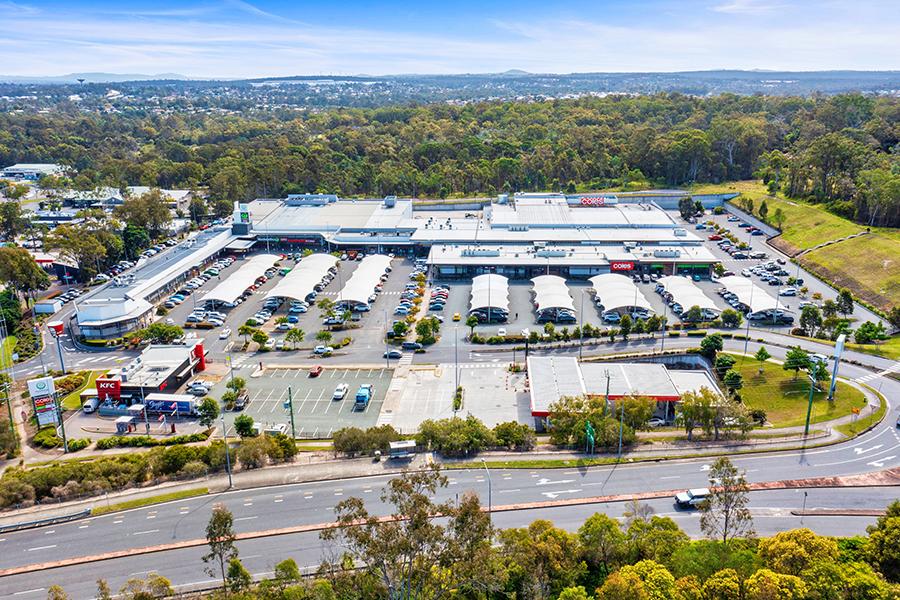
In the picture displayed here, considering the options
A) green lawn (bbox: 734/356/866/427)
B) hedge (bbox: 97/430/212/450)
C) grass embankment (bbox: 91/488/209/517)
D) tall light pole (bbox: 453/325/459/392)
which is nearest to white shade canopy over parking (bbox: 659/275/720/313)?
green lawn (bbox: 734/356/866/427)

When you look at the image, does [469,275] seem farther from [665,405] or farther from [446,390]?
[665,405]

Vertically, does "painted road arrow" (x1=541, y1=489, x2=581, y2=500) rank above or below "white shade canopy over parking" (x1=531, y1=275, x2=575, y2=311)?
below

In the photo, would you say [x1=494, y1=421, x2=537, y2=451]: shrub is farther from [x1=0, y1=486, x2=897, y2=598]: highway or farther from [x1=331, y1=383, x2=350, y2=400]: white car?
[x1=331, y1=383, x2=350, y2=400]: white car

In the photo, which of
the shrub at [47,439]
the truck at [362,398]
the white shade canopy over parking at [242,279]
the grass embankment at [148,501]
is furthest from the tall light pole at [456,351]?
Result: the shrub at [47,439]

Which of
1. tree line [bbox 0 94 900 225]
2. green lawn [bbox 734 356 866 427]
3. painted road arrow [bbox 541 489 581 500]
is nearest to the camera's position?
painted road arrow [bbox 541 489 581 500]

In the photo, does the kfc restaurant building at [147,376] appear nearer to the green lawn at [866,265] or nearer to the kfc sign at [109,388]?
the kfc sign at [109,388]

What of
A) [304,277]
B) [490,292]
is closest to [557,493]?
[490,292]

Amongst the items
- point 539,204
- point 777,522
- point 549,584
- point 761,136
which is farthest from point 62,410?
point 761,136

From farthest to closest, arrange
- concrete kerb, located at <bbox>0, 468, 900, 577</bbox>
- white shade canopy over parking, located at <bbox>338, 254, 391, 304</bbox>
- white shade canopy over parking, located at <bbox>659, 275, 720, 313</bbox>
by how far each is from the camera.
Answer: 1. white shade canopy over parking, located at <bbox>338, 254, 391, 304</bbox>
2. white shade canopy over parking, located at <bbox>659, 275, 720, 313</bbox>
3. concrete kerb, located at <bbox>0, 468, 900, 577</bbox>
